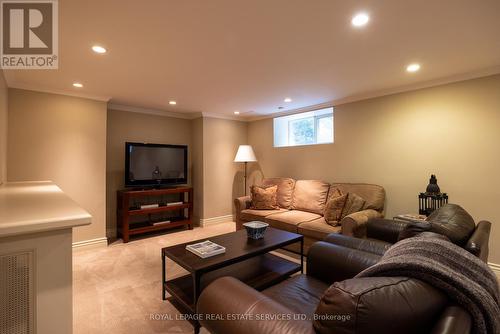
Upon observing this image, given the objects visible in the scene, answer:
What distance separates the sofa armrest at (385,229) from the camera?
2402mm

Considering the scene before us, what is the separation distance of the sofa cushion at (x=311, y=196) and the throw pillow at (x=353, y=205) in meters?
0.53

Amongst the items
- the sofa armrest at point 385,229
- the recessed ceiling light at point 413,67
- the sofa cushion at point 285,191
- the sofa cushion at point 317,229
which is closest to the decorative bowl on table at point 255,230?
the sofa cushion at point 317,229

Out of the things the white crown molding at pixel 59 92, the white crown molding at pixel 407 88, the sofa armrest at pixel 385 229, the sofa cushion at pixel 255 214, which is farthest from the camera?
the sofa cushion at pixel 255 214

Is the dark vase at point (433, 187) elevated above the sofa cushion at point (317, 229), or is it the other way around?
the dark vase at point (433, 187)

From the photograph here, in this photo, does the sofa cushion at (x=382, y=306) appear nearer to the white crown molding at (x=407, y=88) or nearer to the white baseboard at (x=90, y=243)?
the white crown molding at (x=407, y=88)

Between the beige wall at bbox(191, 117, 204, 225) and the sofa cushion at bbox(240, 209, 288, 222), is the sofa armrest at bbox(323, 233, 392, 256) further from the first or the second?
the beige wall at bbox(191, 117, 204, 225)

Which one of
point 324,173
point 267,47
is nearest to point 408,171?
point 324,173

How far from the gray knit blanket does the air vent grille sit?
127 centimetres

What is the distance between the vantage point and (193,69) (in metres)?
2.56

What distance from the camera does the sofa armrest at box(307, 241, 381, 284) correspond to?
1.60 meters

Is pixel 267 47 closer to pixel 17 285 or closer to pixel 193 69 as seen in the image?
pixel 193 69

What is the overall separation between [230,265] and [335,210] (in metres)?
1.58

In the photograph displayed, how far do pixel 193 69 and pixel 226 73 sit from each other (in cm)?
36

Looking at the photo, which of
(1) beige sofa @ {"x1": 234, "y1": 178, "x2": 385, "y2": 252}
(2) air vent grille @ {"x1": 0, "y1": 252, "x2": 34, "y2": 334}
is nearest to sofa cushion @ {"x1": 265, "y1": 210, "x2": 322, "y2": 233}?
(1) beige sofa @ {"x1": 234, "y1": 178, "x2": 385, "y2": 252}
